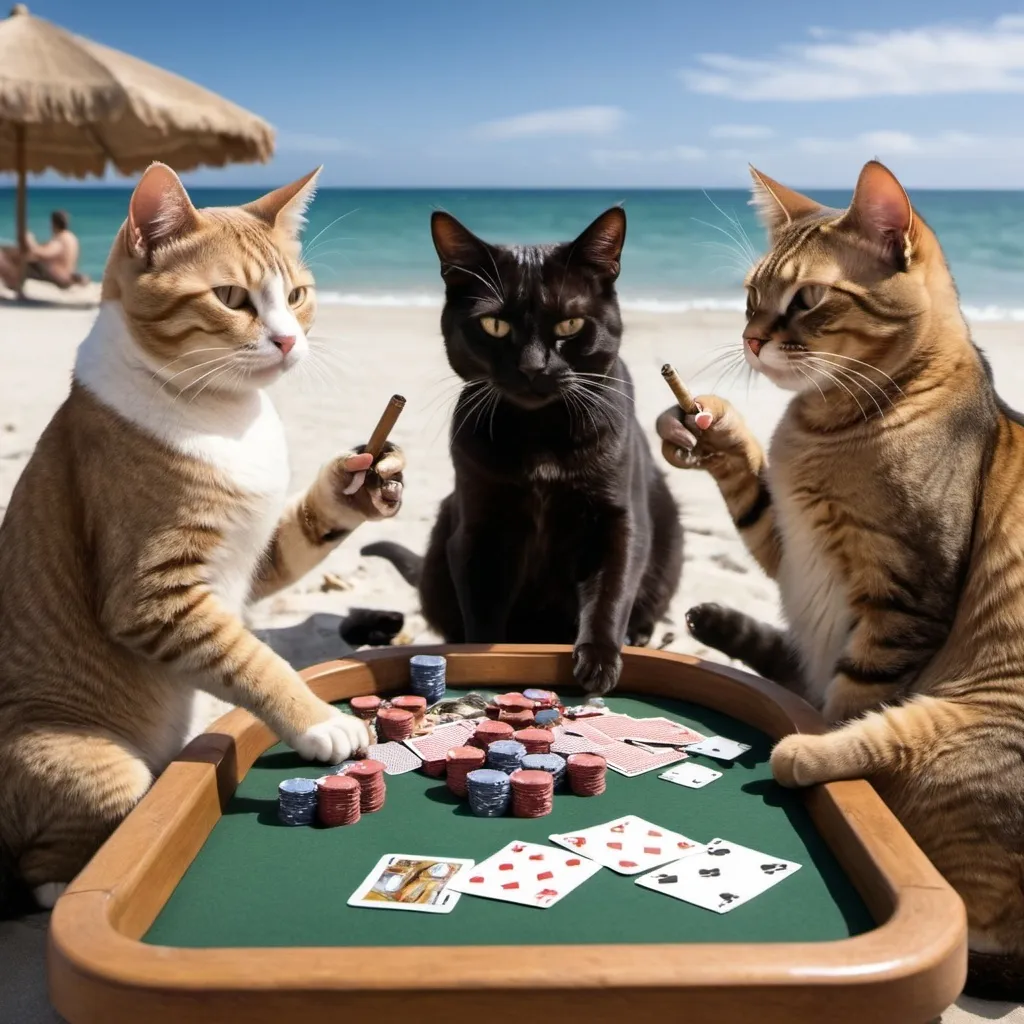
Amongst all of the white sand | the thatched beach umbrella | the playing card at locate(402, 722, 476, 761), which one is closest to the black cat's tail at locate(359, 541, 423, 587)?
the white sand

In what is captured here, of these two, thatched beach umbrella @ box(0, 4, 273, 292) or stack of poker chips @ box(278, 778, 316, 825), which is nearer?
stack of poker chips @ box(278, 778, 316, 825)

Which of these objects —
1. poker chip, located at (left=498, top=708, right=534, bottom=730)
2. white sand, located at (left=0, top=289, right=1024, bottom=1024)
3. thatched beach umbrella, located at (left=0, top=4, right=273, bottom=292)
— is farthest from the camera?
thatched beach umbrella, located at (left=0, top=4, right=273, bottom=292)

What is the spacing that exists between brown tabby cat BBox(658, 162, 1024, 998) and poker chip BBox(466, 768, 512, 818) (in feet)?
1.66

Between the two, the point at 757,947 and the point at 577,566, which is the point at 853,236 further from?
the point at 757,947

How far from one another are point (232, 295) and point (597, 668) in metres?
1.14

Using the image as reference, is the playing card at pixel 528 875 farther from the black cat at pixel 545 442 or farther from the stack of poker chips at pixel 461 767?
the black cat at pixel 545 442

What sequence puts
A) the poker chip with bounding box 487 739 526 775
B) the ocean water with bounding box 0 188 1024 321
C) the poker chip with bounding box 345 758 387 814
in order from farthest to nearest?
the ocean water with bounding box 0 188 1024 321 < the poker chip with bounding box 487 739 526 775 < the poker chip with bounding box 345 758 387 814

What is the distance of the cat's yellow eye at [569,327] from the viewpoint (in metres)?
2.64

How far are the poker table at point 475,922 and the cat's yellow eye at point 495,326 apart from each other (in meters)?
1.06

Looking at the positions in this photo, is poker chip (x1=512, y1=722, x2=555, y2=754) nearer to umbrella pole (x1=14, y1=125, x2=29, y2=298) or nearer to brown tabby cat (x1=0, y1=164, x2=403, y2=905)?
brown tabby cat (x1=0, y1=164, x2=403, y2=905)

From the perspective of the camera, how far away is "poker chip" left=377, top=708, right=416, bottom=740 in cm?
225

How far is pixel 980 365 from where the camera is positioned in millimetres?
2359

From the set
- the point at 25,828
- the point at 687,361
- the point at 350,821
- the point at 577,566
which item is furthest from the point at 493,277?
the point at 687,361

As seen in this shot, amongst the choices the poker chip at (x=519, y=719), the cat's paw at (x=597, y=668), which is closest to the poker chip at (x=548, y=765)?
the poker chip at (x=519, y=719)
